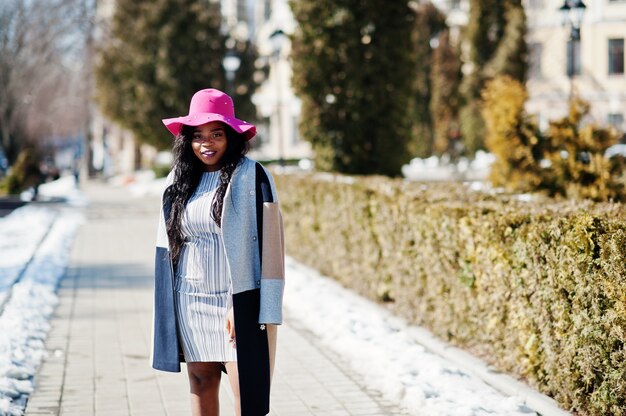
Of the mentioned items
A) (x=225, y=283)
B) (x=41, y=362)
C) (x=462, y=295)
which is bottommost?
(x=41, y=362)

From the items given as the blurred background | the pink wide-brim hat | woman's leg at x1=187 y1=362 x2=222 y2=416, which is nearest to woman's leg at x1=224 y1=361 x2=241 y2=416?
woman's leg at x1=187 y1=362 x2=222 y2=416

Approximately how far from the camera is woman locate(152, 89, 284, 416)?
14.0 feet

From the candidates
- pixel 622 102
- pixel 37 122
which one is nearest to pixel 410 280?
pixel 622 102

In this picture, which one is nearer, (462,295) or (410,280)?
(462,295)

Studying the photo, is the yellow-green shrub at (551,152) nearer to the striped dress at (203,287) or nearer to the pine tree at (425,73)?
the striped dress at (203,287)

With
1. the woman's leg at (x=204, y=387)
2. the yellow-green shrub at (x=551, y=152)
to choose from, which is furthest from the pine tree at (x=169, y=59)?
the woman's leg at (x=204, y=387)

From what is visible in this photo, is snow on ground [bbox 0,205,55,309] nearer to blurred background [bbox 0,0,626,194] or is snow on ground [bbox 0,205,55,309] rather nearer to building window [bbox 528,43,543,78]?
blurred background [bbox 0,0,626,194]

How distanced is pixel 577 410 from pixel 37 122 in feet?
230

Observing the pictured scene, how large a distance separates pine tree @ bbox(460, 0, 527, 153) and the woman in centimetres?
3613

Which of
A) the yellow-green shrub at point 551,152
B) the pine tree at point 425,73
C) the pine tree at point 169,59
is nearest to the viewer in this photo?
the yellow-green shrub at point 551,152

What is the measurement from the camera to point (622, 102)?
→ 4122 cm

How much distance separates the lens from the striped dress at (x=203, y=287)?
4.31m

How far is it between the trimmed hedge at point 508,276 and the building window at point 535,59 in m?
35.8

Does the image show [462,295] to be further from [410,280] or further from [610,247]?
[610,247]
